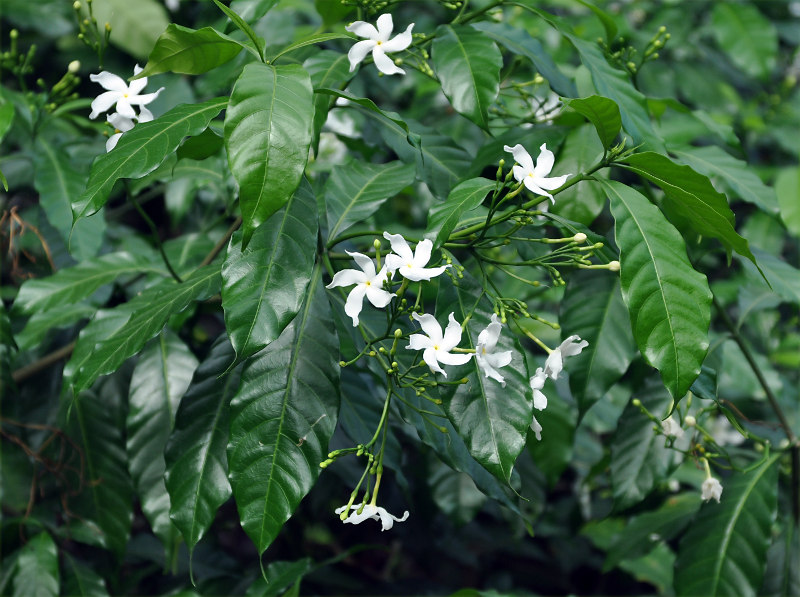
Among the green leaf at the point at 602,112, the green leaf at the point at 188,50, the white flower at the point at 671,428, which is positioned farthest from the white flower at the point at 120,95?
the white flower at the point at 671,428

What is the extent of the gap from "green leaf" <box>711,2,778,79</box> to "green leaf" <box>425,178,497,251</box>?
239 centimetres

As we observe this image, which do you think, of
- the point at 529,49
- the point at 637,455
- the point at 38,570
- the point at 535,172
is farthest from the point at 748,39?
the point at 38,570

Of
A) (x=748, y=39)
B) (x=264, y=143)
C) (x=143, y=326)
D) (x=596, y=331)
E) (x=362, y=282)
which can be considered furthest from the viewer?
(x=748, y=39)

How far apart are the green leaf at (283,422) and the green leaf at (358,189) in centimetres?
17

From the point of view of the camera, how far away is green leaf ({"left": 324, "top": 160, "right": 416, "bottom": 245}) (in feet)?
3.74

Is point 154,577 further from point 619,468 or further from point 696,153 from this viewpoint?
point 696,153

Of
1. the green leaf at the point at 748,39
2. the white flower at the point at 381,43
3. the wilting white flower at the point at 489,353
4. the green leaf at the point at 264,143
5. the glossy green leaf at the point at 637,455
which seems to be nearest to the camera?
the green leaf at the point at 264,143

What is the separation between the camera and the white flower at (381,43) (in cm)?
99

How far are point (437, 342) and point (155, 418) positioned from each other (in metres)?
0.56

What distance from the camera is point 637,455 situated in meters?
1.32

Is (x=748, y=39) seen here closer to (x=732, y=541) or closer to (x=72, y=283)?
(x=732, y=541)

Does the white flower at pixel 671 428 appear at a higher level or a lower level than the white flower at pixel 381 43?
lower

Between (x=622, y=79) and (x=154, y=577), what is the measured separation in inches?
58.9

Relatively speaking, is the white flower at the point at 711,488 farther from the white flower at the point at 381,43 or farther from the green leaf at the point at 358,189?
the white flower at the point at 381,43
